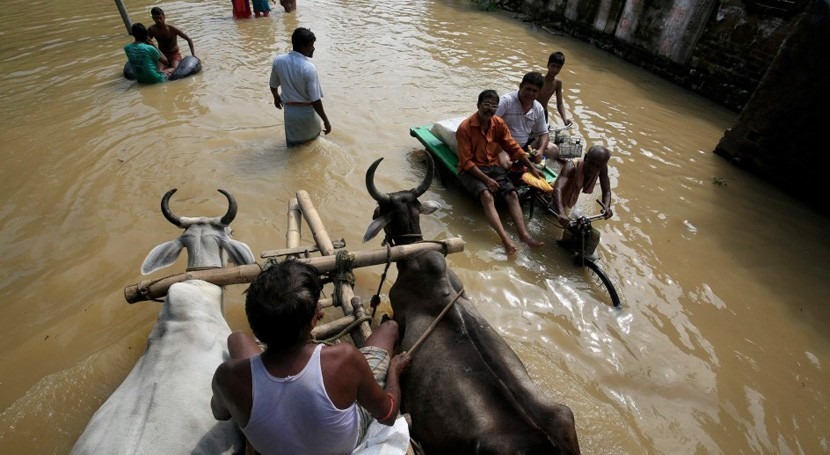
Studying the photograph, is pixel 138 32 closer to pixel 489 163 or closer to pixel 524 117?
pixel 489 163

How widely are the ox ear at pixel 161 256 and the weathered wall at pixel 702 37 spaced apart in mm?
11740

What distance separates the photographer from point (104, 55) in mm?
10820

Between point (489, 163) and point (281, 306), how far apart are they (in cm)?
466

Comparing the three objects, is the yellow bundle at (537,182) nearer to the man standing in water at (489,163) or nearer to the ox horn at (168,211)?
the man standing in water at (489,163)

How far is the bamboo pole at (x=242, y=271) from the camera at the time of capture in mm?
3088

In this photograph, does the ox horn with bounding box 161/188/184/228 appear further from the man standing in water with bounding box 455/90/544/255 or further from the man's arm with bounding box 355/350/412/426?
the man standing in water with bounding box 455/90/544/255

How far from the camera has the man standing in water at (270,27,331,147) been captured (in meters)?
6.21

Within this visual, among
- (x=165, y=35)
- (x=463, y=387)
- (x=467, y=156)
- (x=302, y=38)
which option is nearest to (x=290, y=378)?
(x=463, y=387)

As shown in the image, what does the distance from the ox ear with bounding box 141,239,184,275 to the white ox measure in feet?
0.25

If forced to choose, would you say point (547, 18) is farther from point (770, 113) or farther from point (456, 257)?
point (456, 257)

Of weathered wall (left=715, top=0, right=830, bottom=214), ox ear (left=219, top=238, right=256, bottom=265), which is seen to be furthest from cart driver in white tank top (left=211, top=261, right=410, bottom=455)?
weathered wall (left=715, top=0, right=830, bottom=214)

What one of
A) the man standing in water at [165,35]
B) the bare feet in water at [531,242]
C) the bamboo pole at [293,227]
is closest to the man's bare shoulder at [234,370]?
Result: the bamboo pole at [293,227]

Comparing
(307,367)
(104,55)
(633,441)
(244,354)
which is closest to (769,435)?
(633,441)

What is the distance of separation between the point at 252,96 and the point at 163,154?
2.81m
